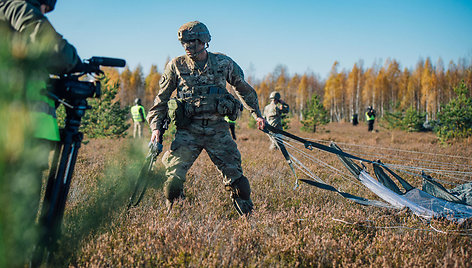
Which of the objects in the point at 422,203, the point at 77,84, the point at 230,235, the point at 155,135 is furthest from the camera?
the point at 422,203

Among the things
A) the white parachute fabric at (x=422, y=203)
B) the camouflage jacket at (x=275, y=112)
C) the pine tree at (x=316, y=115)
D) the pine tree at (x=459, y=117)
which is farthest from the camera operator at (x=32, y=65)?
the pine tree at (x=316, y=115)

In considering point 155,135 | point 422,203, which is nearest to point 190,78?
point 155,135

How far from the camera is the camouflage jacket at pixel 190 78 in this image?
130 inches

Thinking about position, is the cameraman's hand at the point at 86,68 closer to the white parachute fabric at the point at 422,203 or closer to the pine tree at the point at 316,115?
the white parachute fabric at the point at 422,203

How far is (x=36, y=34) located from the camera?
5.04 ft

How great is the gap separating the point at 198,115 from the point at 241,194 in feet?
3.58

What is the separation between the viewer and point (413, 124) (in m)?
22.1

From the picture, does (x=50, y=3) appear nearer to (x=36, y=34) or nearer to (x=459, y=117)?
(x=36, y=34)

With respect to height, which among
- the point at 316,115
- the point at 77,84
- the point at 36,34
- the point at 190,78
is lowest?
the point at 77,84

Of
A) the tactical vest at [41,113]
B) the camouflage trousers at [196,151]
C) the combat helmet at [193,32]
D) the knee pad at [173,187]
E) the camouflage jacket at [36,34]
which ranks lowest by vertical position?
the knee pad at [173,187]

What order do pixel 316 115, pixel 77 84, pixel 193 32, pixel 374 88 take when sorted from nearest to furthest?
1. pixel 77 84
2. pixel 193 32
3. pixel 316 115
4. pixel 374 88

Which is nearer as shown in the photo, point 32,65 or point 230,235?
point 32,65

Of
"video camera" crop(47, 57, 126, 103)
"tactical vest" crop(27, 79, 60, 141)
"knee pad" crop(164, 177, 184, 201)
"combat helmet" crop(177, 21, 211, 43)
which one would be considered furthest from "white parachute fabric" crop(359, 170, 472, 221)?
"tactical vest" crop(27, 79, 60, 141)

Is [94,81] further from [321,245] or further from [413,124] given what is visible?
[413,124]
